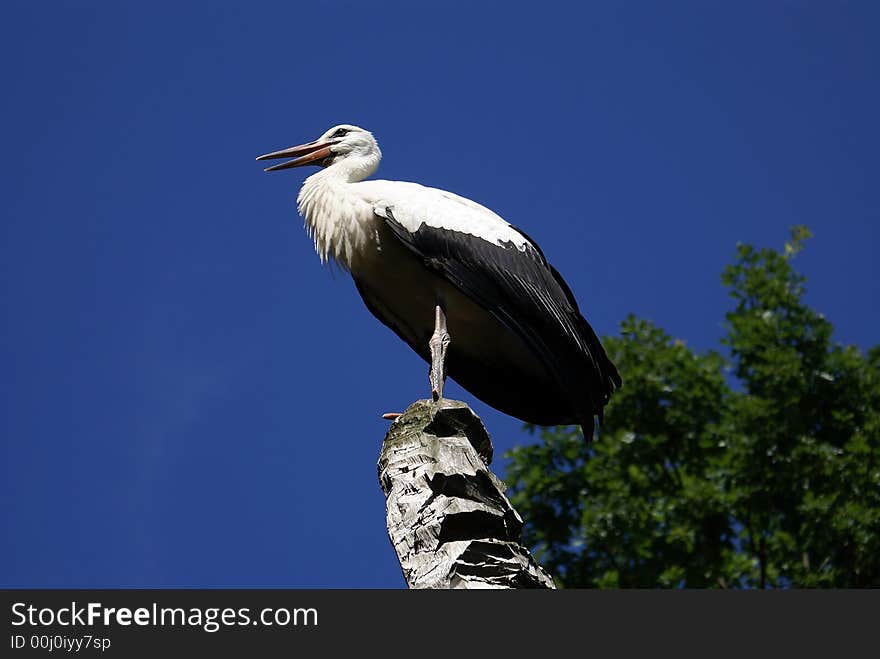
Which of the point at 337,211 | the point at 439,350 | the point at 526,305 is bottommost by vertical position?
the point at 439,350

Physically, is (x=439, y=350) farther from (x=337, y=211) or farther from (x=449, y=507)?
(x=449, y=507)

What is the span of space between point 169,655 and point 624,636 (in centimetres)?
161

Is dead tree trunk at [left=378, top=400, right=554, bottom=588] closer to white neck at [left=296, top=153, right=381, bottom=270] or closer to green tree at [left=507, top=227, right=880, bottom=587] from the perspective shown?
white neck at [left=296, top=153, right=381, bottom=270]

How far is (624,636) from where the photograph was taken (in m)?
4.10

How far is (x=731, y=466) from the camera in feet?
48.3

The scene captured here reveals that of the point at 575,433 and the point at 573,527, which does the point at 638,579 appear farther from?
the point at 575,433

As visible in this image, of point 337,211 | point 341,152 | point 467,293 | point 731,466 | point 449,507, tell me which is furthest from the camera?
point 731,466

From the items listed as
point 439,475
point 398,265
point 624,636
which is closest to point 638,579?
point 398,265

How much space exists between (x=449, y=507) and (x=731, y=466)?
33.9 feet

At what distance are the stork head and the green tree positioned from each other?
7.66m

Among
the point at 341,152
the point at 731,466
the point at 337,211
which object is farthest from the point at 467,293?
the point at 731,466

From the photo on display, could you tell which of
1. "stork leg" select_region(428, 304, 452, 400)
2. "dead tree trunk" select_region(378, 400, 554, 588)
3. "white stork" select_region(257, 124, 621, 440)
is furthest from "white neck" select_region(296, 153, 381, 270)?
"dead tree trunk" select_region(378, 400, 554, 588)

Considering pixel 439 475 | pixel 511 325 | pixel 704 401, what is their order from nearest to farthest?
pixel 439 475, pixel 511 325, pixel 704 401

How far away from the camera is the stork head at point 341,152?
28.1 feet
